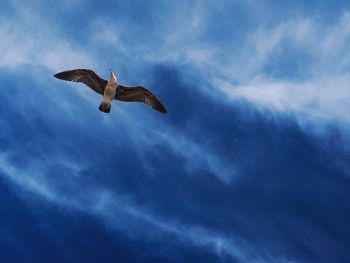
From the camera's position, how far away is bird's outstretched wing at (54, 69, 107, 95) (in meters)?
29.4

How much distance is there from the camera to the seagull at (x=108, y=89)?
2914cm

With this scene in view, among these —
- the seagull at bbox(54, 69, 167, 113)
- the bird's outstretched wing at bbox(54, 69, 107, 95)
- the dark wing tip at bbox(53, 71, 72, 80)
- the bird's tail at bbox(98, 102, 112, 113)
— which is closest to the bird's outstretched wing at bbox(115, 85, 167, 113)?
the seagull at bbox(54, 69, 167, 113)

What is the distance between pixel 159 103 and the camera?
102 feet

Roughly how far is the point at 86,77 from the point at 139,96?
4.08m

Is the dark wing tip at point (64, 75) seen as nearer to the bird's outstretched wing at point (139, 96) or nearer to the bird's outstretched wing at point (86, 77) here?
the bird's outstretched wing at point (86, 77)

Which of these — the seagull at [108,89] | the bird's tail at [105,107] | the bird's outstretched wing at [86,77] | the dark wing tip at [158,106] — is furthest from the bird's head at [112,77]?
the dark wing tip at [158,106]

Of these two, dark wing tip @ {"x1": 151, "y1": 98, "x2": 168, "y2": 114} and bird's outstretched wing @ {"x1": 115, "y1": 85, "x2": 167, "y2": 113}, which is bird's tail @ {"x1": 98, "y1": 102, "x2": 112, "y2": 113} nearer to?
bird's outstretched wing @ {"x1": 115, "y1": 85, "x2": 167, "y2": 113}

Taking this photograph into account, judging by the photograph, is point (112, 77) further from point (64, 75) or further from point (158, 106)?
point (158, 106)

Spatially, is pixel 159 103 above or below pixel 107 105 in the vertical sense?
above

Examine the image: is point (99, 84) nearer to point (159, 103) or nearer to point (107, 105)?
point (107, 105)

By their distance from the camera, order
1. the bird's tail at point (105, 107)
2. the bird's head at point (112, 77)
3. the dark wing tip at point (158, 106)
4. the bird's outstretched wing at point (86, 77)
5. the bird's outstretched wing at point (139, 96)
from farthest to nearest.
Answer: the dark wing tip at point (158, 106) < the bird's outstretched wing at point (139, 96) < the bird's outstretched wing at point (86, 77) < the bird's tail at point (105, 107) < the bird's head at point (112, 77)

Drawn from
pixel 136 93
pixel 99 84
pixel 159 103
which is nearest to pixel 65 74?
pixel 99 84

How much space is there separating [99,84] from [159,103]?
15.3 feet

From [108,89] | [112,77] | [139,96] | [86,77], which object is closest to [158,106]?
[139,96]
